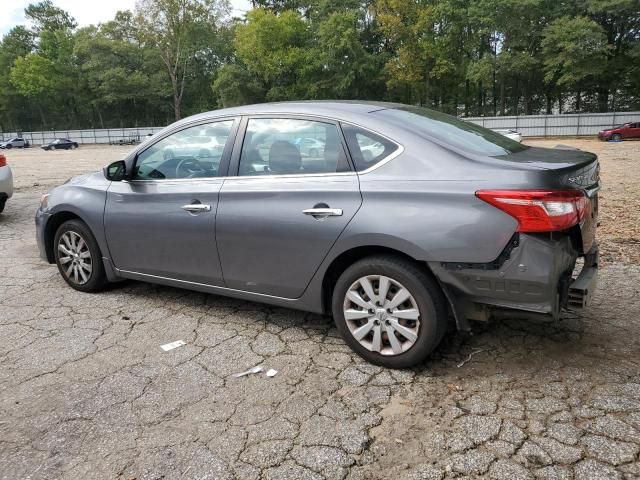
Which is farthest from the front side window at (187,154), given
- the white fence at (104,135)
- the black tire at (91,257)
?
the white fence at (104,135)

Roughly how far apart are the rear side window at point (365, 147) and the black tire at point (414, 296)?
59 centimetres

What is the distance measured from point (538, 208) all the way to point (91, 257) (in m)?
3.69

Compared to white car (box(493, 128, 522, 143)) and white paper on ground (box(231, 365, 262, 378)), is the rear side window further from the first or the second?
white car (box(493, 128, 522, 143))

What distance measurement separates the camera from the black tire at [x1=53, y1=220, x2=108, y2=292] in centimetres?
452

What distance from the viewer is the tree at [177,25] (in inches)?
2073

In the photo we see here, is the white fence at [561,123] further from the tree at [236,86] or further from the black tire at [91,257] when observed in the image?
the black tire at [91,257]

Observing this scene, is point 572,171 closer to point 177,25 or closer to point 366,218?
point 366,218

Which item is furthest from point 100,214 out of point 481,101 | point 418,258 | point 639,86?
point 481,101

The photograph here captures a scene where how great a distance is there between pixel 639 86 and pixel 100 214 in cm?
4529

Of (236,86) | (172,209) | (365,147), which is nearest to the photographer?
(365,147)

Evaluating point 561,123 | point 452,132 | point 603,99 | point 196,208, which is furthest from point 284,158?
point 603,99

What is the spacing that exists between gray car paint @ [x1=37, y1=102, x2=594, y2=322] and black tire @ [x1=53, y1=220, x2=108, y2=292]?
0.78ft

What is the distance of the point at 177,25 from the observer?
5403cm

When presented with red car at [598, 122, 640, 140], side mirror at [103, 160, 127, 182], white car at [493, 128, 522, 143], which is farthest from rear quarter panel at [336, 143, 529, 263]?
red car at [598, 122, 640, 140]
